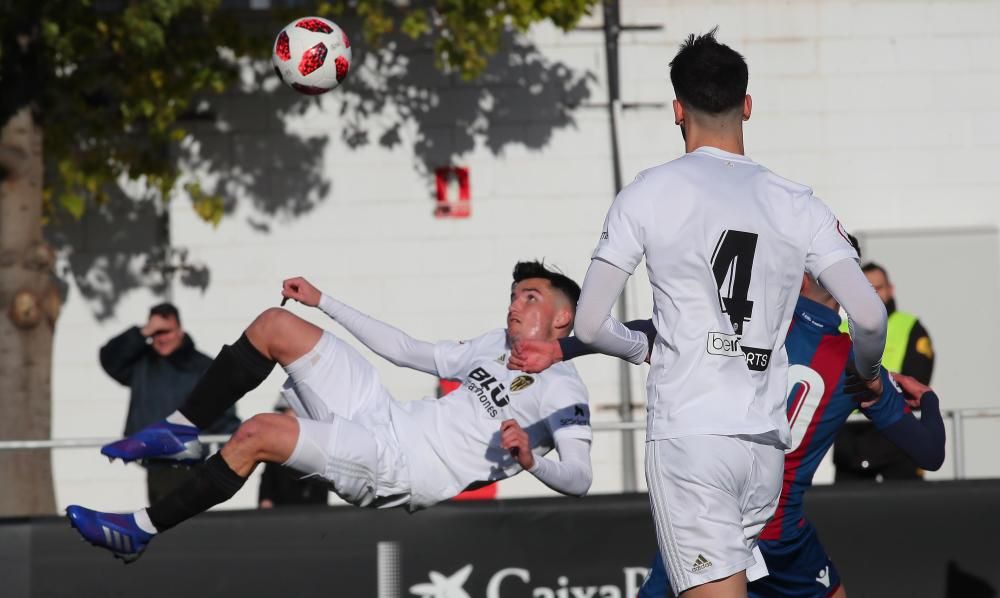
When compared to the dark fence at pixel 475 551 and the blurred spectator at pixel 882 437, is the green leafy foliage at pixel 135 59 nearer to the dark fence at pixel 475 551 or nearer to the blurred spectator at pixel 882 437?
the blurred spectator at pixel 882 437

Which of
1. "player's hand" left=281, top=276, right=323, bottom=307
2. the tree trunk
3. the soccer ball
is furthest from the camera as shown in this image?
the tree trunk

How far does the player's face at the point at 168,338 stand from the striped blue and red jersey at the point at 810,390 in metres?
4.98

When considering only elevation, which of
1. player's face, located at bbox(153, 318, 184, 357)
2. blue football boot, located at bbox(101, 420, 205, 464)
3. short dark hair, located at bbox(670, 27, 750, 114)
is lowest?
blue football boot, located at bbox(101, 420, 205, 464)

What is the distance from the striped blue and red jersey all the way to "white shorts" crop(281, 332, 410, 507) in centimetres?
164

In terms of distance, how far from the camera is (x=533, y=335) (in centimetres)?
621

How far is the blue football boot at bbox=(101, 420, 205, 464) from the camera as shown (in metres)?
5.96

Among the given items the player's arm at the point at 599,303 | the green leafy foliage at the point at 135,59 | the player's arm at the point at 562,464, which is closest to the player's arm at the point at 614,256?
the player's arm at the point at 599,303

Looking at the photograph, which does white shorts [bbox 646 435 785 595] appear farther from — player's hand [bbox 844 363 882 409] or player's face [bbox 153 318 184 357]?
player's face [bbox 153 318 184 357]

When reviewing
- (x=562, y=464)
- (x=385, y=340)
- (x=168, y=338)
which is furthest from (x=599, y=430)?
(x=168, y=338)

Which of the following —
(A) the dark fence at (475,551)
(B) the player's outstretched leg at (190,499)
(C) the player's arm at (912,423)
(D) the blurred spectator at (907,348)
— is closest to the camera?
(C) the player's arm at (912,423)

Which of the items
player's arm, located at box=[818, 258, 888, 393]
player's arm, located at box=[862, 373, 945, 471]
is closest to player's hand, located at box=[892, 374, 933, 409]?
player's arm, located at box=[862, 373, 945, 471]

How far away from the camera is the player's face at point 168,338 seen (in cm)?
912

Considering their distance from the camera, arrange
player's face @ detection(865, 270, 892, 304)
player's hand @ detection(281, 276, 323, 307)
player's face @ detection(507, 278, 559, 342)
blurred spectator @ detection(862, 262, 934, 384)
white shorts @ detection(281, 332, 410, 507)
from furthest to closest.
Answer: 1. blurred spectator @ detection(862, 262, 934, 384)
2. player's face @ detection(865, 270, 892, 304)
3. player's face @ detection(507, 278, 559, 342)
4. player's hand @ detection(281, 276, 323, 307)
5. white shorts @ detection(281, 332, 410, 507)

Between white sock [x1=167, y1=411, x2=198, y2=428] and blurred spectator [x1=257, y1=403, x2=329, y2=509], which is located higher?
white sock [x1=167, y1=411, x2=198, y2=428]
